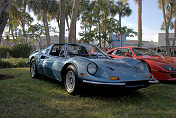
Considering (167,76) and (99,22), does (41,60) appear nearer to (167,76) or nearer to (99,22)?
(167,76)

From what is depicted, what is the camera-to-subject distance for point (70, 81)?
3693mm

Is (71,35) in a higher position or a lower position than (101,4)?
lower

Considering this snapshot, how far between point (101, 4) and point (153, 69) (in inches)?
746

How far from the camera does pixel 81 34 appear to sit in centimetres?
2052

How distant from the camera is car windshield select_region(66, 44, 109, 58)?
4.28 metres

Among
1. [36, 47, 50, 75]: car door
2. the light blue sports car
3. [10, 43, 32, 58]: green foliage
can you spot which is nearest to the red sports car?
the light blue sports car

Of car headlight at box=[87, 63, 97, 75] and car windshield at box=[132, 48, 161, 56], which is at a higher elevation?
car windshield at box=[132, 48, 161, 56]

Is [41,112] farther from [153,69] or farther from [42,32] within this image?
[42,32]

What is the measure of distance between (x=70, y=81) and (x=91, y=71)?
71 centimetres

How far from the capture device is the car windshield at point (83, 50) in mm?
4281

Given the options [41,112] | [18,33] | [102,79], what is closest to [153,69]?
[102,79]

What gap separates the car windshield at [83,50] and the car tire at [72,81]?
68 cm

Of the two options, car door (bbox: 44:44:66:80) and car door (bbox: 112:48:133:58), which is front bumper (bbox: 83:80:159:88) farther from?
car door (bbox: 112:48:133:58)

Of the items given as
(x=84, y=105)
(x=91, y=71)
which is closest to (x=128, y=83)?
(x=91, y=71)
